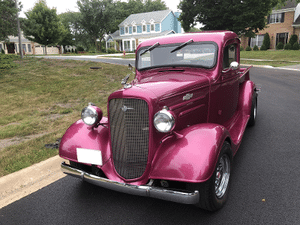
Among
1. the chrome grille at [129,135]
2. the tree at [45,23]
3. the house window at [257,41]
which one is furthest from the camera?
the house window at [257,41]

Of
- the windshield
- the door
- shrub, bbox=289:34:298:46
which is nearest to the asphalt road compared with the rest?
the door

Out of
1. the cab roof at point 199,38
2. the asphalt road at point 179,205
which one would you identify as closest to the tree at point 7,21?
the cab roof at point 199,38

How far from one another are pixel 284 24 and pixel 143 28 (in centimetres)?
2369

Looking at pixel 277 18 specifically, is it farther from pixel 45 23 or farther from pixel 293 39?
pixel 45 23

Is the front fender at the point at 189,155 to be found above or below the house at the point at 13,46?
below

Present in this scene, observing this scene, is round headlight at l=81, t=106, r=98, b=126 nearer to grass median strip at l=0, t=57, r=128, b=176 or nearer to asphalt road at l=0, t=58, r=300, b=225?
asphalt road at l=0, t=58, r=300, b=225

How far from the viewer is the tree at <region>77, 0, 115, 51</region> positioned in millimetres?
46219

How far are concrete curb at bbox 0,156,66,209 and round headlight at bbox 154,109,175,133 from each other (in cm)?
187

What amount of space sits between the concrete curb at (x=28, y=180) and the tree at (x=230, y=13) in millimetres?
21382

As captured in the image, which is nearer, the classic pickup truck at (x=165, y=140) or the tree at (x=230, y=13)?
the classic pickup truck at (x=165, y=140)

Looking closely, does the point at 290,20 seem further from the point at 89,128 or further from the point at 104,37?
the point at 104,37

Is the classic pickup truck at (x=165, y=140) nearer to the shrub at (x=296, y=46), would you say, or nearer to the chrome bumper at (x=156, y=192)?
the chrome bumper at (x=156, y=192)

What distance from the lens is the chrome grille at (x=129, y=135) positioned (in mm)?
2408

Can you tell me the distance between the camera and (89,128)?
9.75ft
